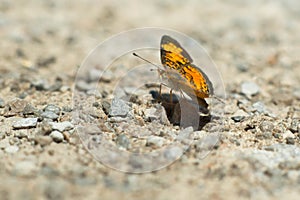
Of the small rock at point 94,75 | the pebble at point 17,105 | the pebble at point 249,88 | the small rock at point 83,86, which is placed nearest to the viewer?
the pebble at point 17,105

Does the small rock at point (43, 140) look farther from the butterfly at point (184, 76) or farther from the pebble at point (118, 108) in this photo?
the butterfly at point (184, 76)

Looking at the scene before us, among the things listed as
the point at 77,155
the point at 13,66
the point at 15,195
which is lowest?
the point at 15,195

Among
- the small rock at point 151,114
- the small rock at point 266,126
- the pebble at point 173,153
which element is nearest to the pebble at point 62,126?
the small rock at point 151,114

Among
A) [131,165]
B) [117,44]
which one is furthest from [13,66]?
[131,165]

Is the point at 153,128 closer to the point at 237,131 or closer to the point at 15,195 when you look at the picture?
the point at 237,131

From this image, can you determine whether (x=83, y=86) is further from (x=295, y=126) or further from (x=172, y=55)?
(x=295, y=126)

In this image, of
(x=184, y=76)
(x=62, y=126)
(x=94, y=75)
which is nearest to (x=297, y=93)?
(x=184, y=76)
